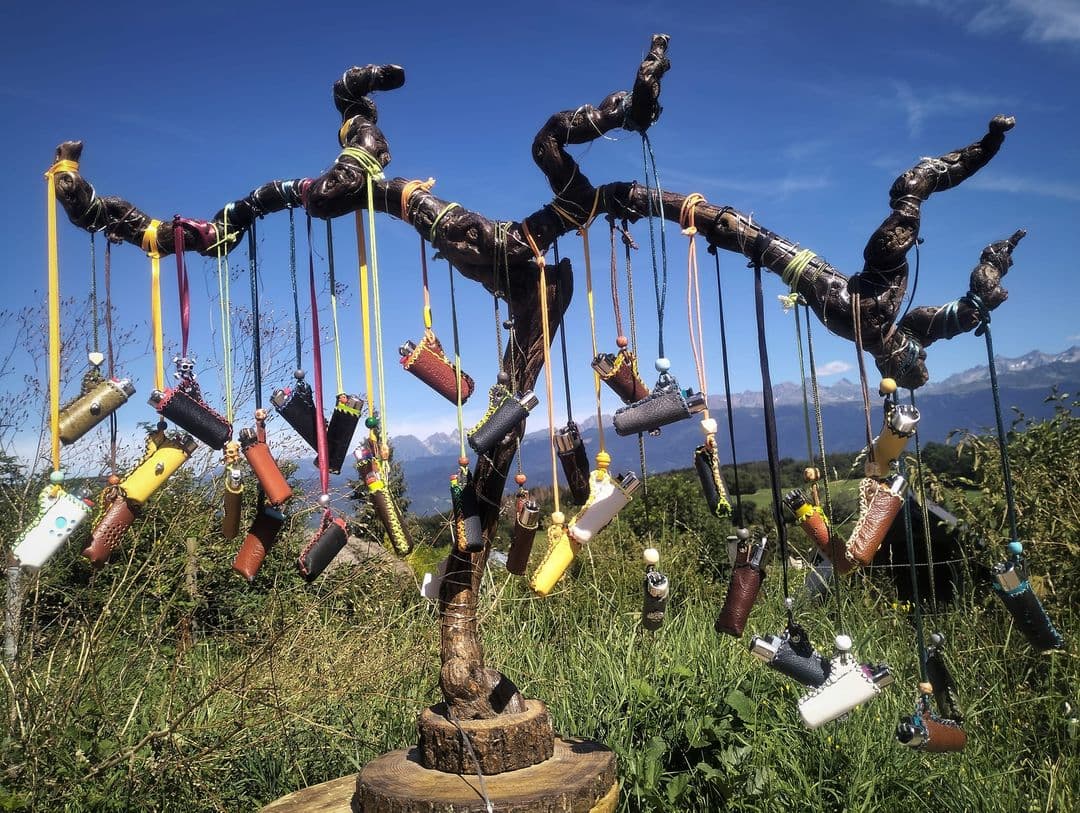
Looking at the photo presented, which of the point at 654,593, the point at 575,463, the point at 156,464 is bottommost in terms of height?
the point at 654,593

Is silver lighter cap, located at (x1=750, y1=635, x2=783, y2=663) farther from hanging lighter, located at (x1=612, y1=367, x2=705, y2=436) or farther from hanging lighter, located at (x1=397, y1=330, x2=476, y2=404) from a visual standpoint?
hanging lighter, located at (x1=397, y1=330, x2=476, y2=404)

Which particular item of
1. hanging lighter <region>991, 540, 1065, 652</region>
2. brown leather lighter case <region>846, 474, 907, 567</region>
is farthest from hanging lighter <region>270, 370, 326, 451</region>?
hanging lighter <region>991, 540, 1065, 652</region>

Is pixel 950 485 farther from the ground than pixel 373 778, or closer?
farther from the ground

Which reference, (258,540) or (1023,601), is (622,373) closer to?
(1023,601)

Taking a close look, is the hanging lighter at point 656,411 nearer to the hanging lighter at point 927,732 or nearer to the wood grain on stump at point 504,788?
the hanging lighter at point 927,732

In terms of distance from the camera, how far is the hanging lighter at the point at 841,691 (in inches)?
98.2

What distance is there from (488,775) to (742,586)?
1179 mm

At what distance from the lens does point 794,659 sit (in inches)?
102

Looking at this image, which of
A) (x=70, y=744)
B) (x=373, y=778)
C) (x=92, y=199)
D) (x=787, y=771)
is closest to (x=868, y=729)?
(x=787, y=771)

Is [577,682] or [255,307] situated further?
[577,682]

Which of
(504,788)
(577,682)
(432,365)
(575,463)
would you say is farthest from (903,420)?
(577,682)

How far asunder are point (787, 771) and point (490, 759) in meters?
1.95

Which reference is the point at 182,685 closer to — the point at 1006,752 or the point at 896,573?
the point at 1006,752

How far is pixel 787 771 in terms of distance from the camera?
14.1 feet
